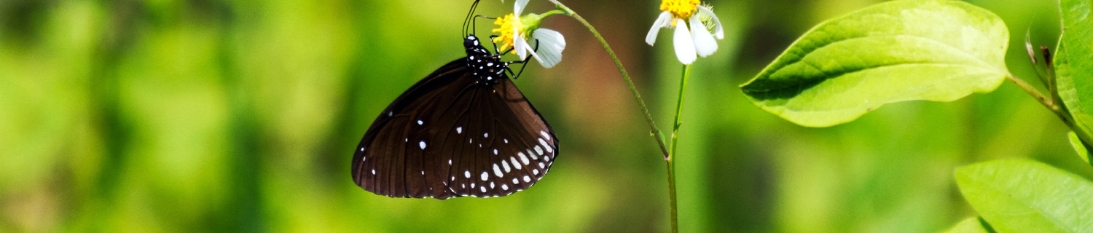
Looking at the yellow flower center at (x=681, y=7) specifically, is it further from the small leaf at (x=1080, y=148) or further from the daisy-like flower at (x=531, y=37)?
the small leaf at (x=1080, y=148)

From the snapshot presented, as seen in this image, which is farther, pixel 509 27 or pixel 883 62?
pixel 509 27

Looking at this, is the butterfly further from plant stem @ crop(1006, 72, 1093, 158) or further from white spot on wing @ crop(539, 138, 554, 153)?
plant stem @ crop(1006, 72, 1093, 158)

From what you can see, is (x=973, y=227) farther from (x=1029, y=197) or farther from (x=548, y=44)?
(x=548, y=44)

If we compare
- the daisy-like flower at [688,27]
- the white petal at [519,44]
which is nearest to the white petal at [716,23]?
the daisy-like flower at [688,27]

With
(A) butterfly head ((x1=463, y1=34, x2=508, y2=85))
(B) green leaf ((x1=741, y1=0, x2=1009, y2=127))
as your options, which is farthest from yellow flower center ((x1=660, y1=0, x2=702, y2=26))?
(A) butterfly head ((x1=463, y1=34, x2=508, y2=85))

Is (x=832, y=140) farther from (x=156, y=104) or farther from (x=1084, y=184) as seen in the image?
(x=156, y=104)

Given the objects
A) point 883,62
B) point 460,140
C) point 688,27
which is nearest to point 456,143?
point 460,140
